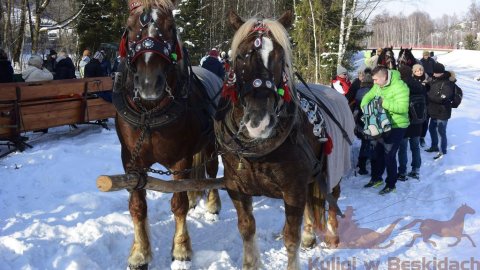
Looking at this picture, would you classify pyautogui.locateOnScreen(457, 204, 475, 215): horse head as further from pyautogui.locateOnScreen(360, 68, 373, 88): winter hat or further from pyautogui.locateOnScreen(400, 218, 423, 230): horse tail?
pyautogui.locateOnScreen(360, 68, 373, 88): winter hat

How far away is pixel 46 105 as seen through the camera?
7645mm

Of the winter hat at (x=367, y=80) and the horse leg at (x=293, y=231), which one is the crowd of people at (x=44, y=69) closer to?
the winter hat at (x=367, y=80)

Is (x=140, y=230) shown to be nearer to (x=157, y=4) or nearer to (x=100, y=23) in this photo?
(x=157, y=4)

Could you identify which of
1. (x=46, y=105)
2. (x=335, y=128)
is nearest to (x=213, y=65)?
(x=46, y=105)

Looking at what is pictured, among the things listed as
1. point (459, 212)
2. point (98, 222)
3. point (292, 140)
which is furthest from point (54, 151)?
point (459, 212)

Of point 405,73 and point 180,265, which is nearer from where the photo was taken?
point 180,265

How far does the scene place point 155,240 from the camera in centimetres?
429

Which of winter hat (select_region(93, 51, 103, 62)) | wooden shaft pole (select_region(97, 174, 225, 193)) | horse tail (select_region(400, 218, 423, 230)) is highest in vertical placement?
winter hat (select_region(93, 51, 103, 62))

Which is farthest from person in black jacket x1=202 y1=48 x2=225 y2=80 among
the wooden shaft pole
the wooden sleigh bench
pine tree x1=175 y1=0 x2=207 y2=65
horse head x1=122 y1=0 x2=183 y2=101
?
pine tree x1=175 y1=0 x2=207 y2=65

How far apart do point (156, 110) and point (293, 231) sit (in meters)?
1.43

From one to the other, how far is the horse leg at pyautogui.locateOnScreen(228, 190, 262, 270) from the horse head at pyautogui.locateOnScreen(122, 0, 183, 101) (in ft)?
3.38

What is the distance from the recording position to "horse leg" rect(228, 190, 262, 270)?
3.42m

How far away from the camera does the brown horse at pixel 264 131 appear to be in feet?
8.85

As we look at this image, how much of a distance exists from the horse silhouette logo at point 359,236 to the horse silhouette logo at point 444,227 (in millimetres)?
264
